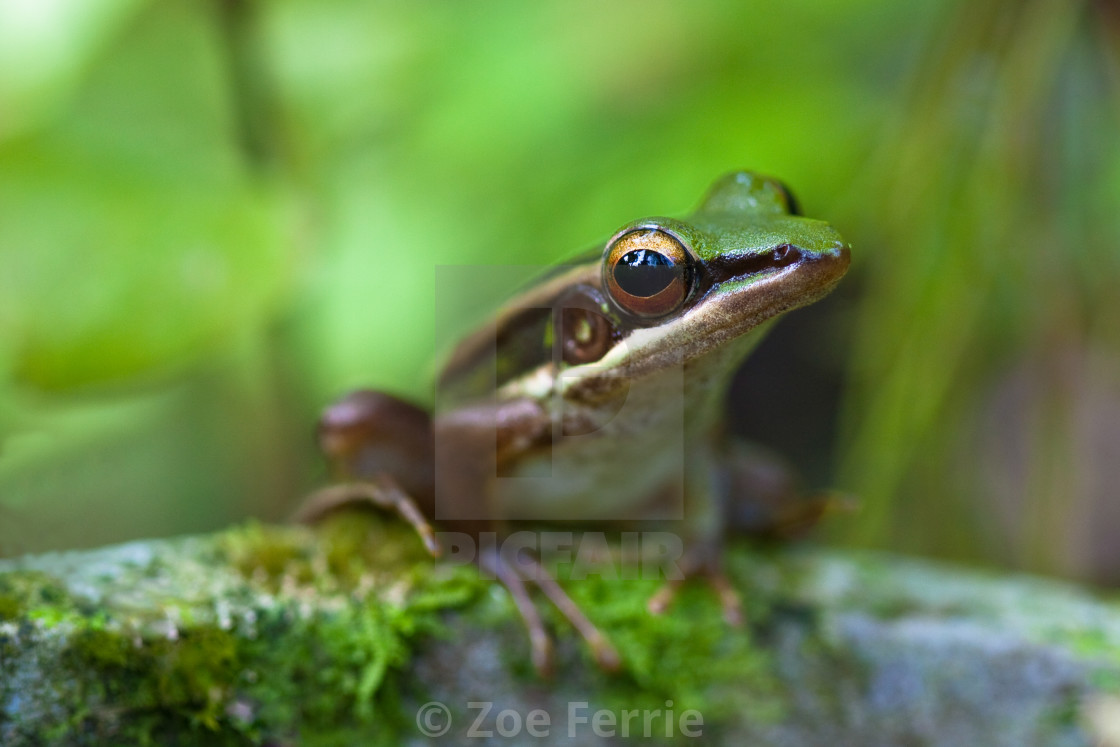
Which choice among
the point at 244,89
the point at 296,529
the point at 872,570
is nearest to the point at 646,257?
the point at 296,529

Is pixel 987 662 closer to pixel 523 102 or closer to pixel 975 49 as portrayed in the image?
pixel 975 49

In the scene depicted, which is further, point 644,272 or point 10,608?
point 644,272

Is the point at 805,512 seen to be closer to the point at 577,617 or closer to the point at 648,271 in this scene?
the point at 577,617

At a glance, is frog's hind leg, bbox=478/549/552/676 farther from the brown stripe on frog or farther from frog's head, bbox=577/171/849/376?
frog's head, bbox=577/171/849/376

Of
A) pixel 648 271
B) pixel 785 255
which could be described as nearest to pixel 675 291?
pixel 648 271

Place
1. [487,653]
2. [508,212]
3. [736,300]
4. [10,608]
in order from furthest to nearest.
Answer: [508,212], [487,653], [736,300], [10,608]

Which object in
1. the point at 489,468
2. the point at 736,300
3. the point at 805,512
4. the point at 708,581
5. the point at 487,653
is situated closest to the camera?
the point at 736,300

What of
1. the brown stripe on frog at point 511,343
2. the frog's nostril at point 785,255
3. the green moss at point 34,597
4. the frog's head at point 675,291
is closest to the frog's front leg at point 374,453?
the brown stripe on frog at point 511,343
